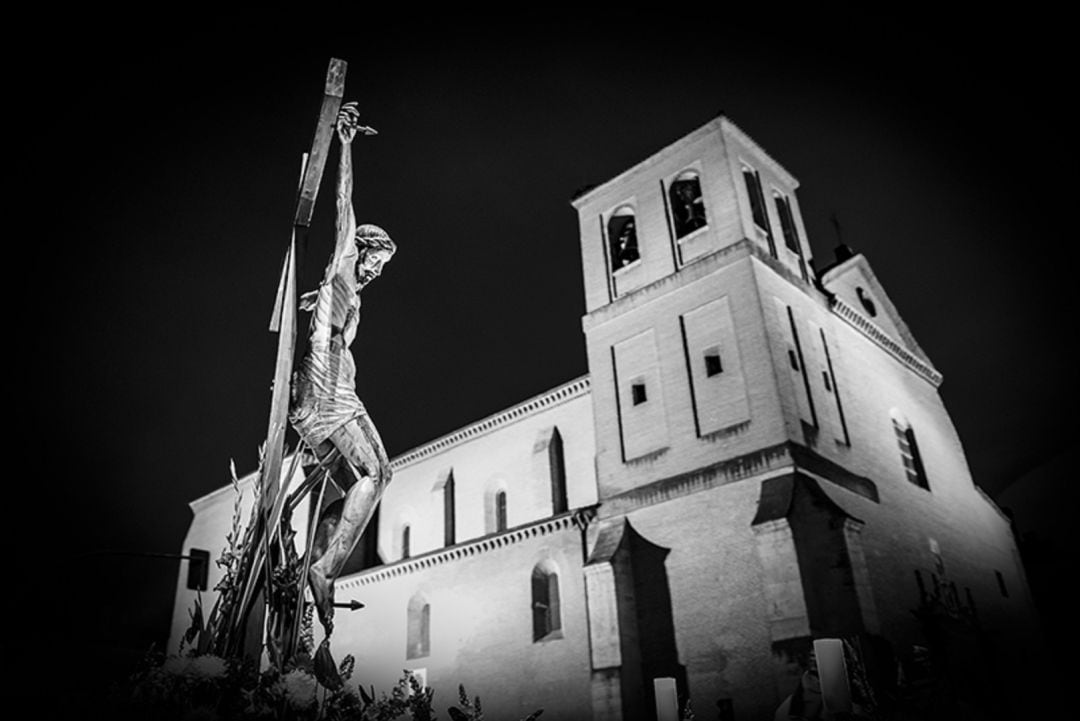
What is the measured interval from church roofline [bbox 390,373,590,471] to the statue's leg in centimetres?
1688

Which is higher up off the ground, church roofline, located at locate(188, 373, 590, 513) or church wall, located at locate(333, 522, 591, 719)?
church roofline, located at locate(188, 373, 590, 513)

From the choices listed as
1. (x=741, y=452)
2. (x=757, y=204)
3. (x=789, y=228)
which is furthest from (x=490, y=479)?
(x=789, y=228)

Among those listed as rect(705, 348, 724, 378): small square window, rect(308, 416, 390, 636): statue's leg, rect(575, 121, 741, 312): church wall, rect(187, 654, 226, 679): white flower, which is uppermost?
rect(575, 121, 741, 312): church wall

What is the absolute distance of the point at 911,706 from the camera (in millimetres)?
5355

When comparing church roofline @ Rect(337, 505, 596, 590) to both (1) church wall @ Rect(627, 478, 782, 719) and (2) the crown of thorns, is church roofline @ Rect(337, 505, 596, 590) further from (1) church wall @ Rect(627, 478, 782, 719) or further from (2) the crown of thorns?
(2) the crown of thorns

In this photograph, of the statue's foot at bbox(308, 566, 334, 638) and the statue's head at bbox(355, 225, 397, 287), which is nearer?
the statue's foot at bbox(308, 566, 334, 638)

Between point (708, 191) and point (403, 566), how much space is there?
1330cm

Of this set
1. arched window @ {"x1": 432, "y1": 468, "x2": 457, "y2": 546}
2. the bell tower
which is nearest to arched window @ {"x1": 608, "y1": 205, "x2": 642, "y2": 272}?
the bell tower

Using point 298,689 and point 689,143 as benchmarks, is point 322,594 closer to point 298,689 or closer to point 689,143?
point 298,689

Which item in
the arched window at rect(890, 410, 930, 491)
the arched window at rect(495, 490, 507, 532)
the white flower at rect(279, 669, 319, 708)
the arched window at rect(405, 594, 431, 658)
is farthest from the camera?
the arched window at rect(495, 490, 507, 532)

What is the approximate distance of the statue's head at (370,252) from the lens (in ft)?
18.1

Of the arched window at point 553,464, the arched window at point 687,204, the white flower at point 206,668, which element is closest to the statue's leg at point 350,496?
the white flower at point 206,668

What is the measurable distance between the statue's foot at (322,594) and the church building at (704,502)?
34.7 ft

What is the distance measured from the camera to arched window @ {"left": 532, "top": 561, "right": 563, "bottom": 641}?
18.0 metres
